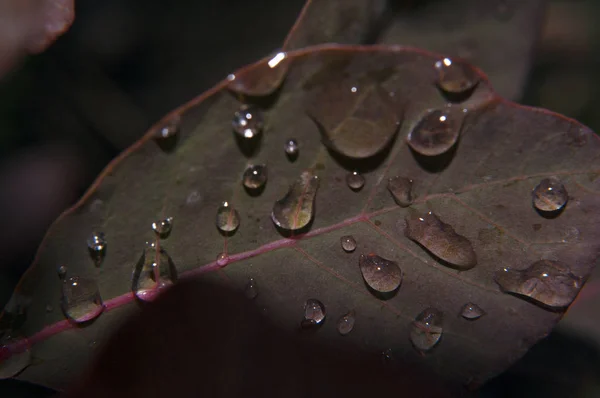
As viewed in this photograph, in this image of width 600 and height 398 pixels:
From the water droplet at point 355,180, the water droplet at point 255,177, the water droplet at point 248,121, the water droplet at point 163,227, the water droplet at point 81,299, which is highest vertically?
the water droplet at point 248,121

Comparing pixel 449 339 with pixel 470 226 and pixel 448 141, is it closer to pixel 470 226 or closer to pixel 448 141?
pixel 470 226

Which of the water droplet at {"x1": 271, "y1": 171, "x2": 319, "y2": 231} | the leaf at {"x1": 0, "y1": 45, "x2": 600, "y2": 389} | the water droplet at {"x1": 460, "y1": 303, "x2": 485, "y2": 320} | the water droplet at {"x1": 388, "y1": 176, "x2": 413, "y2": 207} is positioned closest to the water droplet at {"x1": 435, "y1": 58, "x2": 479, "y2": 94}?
the leaf at {"x1": 0, "y1": 45, "x2": 600, "y2": 389}

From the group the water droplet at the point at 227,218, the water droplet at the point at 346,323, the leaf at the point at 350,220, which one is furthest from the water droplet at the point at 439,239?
the water droplet at the point at 227,218

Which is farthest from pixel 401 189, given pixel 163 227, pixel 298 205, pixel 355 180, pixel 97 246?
pixel 97 246

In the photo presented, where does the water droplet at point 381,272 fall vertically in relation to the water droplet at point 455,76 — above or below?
below

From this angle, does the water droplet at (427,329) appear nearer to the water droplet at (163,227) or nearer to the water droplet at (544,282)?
the water droplet at (544,282)

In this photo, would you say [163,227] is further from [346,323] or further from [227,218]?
[346,323]

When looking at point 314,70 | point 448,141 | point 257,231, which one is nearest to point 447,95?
point 448,141
